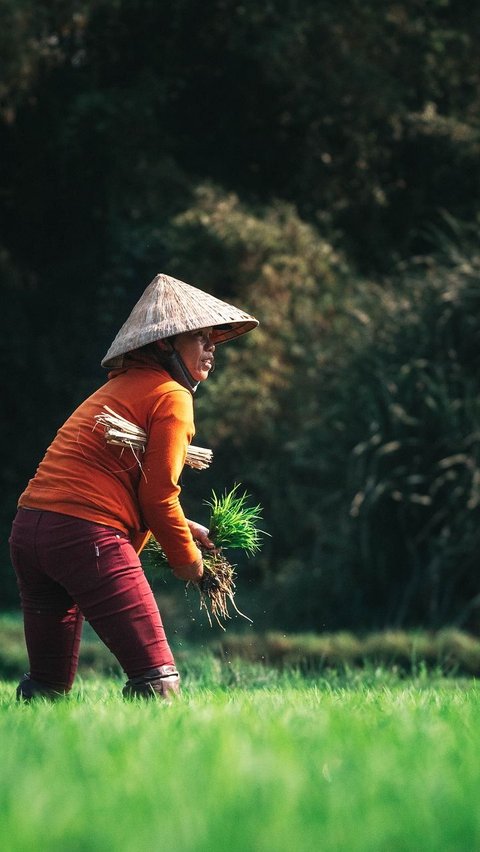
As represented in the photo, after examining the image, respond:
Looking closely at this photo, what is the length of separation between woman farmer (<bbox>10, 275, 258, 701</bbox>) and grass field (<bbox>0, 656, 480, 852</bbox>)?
36cm

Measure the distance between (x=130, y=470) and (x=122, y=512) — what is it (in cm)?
15

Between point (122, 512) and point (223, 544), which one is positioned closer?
point (122, 512)

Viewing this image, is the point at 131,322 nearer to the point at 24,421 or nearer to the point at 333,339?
the point at 333,339

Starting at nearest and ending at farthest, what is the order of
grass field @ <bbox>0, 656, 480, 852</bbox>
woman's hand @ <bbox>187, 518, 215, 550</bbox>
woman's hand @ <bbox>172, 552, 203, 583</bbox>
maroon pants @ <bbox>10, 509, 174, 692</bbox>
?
grass field @ <bbox>0, 656, 480, 852</bbox>
maroon pants @ <bbox>10, 509, 174, 692</bbox>
woman's hand @ <bbox>172, 552, 203, 583</bbox>
woman's hand @ <bbox>187, 518, 215, 550</bbox>

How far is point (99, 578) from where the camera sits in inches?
152

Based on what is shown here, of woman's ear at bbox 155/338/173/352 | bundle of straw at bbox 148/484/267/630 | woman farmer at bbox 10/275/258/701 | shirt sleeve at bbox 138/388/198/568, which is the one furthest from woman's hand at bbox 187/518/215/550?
woman's ear at bbox 155/338/173/352

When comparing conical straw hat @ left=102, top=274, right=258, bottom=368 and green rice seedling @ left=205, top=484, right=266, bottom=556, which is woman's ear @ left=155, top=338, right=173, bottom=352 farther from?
green rice seedling @ left=205, top=484, right=266, bottom=556

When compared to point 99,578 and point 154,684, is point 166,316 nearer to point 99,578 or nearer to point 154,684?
point 99,578

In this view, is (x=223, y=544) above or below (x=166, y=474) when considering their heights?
below

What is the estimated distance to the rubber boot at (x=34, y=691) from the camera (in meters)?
4.17

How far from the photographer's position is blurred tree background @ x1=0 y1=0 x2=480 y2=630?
11.6 meters

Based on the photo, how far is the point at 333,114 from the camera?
A: 44.9ft

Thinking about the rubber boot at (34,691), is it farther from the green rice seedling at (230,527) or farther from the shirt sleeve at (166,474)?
the green rice seedling at (230,527)

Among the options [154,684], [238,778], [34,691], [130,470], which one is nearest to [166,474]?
[130,470]
